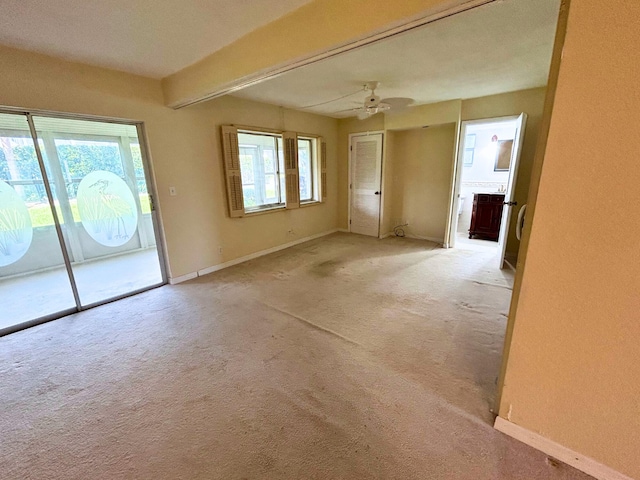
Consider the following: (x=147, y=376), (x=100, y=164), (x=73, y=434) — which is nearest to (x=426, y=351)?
(x=147, y=376)

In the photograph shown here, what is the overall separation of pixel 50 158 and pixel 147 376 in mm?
2422

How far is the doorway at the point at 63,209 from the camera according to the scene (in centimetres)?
249

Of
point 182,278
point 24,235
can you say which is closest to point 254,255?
point 182,278

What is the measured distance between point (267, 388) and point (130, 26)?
2755 mm

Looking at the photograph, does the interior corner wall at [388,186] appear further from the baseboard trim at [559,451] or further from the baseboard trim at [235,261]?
the baseboard trim at [559,451]

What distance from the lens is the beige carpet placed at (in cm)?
131

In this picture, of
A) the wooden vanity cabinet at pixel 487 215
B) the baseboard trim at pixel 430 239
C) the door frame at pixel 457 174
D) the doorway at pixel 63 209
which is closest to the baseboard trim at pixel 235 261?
the doorway at pixel 63 209

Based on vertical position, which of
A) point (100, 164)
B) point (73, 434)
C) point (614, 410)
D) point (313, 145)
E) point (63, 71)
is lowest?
point (73, 434)

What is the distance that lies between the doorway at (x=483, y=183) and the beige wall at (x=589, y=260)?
10.2 ft

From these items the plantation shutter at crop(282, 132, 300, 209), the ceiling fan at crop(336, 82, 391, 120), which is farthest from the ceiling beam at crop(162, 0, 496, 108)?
the plantation shutter at crop(282, 132, 300, 209)

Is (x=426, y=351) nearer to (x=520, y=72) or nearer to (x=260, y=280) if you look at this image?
(x=260, y=280)

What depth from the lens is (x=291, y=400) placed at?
166cm

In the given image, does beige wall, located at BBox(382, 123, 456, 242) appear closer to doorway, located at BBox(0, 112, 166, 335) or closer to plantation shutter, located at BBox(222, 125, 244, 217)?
plantation shutter, located at BBox(222, 125, 244, 217)

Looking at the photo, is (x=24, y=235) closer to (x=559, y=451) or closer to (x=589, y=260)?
(x=589, y=260)
